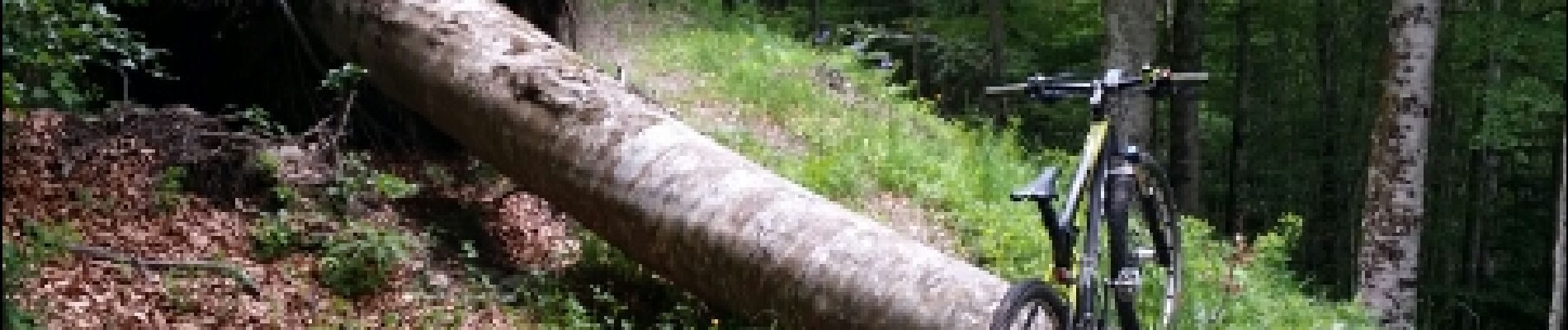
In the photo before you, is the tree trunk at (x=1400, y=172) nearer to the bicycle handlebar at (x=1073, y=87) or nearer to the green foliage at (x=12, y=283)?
the bicycle handlebar at (x=1073, y=87)

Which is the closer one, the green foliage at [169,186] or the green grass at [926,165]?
the green foliage at [169,186]

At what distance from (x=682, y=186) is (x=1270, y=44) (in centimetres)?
2243

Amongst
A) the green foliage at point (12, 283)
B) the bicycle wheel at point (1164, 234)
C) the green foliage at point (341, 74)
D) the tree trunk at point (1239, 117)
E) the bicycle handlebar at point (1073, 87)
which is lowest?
the tree trunk at point (1239, 117)

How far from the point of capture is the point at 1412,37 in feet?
27.3

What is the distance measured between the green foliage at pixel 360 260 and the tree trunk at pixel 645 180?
0.62 metres

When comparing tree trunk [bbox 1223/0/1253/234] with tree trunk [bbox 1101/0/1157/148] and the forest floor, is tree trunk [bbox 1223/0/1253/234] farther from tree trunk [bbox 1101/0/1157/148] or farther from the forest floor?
the forest floor

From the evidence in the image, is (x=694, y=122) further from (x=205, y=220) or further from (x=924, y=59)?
(x=924, y=59)

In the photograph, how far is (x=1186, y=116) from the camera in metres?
15.8

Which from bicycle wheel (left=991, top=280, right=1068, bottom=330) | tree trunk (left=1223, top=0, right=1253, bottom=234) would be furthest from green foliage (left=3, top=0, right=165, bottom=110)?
tree trunk (left=1223, top=0, right=1253, bottom=234)

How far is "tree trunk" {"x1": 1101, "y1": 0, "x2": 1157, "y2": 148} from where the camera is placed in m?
10.6

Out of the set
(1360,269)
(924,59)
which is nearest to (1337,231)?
(924,59)

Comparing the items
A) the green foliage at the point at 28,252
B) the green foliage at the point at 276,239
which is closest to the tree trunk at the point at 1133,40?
the green foliage at the point at 276,239

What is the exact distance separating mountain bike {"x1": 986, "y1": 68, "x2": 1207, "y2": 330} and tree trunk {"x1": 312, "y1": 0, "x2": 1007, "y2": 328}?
1.02 feet

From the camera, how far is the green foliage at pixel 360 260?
427cm
